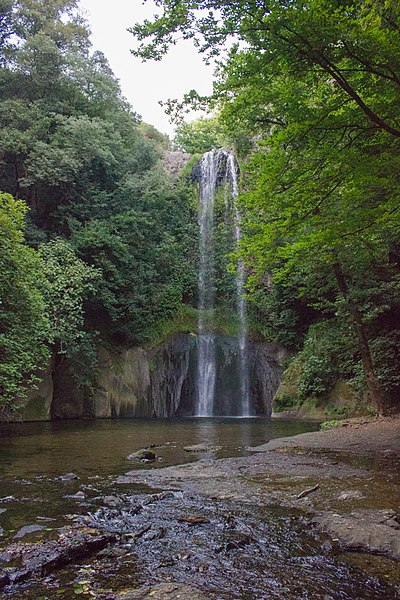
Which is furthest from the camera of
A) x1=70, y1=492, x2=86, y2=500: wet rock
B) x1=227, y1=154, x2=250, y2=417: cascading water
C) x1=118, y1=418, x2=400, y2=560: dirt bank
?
x1=227, y1=154, x2=250, y2=417: cascading water

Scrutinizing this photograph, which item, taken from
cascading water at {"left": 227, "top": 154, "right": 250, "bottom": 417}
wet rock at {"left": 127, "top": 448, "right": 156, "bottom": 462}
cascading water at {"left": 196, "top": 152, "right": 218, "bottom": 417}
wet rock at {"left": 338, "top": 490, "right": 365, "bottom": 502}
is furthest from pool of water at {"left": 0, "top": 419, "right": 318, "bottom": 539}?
cascading water at {"left": 196, "top": 152, "right": 218, "bottom": 417}

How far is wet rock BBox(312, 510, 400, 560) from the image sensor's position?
3250mm

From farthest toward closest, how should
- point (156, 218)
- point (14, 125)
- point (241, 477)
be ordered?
point (156, 218), point (14, 125), point (241, 477)

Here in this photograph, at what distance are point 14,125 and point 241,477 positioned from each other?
18784 millimetres

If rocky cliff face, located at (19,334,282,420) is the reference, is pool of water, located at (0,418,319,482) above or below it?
below

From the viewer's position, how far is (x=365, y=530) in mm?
3520

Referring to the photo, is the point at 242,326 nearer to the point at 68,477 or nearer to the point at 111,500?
the point at 68,477

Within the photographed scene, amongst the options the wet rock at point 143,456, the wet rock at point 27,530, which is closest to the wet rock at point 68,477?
the wet rock at point 143,456

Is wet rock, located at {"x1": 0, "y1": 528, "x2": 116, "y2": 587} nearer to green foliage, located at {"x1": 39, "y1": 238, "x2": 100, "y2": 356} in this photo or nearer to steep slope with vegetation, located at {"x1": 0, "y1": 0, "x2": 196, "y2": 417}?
green foliage, located at {"x1": 39, "y1": 238, "x2": 100, "y2": 356}

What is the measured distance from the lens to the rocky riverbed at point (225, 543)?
2.70 metres

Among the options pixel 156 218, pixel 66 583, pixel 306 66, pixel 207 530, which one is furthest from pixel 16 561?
pixel 156 218

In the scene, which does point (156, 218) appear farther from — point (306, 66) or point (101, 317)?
point (306, 66)

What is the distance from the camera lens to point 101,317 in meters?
21.5

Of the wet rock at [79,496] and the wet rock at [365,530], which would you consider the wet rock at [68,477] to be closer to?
the wet rock at [79,496]
